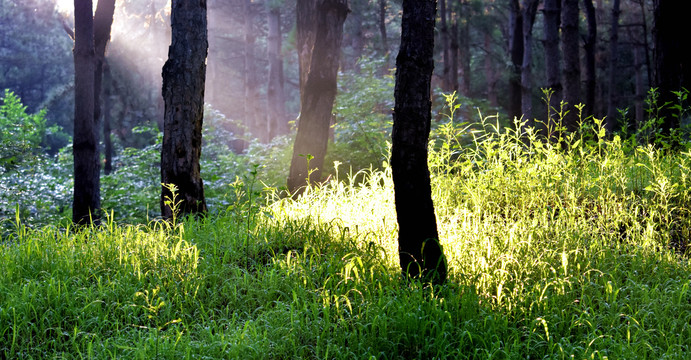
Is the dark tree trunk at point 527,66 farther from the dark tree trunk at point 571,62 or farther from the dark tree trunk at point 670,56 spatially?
the dark tree trunk at point 670,56

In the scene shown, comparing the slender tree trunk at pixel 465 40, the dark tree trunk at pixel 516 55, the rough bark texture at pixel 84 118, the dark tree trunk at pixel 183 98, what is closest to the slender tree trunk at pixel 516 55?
Result: the dark tree trunk at pixel 516 55

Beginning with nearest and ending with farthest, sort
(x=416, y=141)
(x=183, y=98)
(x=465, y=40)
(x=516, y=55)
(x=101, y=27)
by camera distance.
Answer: (x=416, y=141) → (x=183, y=98) → (x=101, y=27) → (x=516, y=55) → (x=465, y=40)

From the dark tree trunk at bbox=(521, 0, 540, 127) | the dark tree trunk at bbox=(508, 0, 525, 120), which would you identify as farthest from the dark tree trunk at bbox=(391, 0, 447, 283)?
the dark tree trunk at bbox=(508, 0, 525, 120)

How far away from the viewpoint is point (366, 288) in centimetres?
364

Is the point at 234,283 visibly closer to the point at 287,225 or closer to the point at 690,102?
the point at 287,225

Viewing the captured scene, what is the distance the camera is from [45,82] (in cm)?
3900

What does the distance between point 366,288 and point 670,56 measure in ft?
22.3

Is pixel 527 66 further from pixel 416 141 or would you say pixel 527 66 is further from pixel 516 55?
pixel 416 141

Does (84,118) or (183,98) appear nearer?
(183,98)

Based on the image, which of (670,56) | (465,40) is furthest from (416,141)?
(465,40)

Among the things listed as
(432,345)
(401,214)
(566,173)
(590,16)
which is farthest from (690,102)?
(590,16)

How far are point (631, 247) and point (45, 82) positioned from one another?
43.3 metres

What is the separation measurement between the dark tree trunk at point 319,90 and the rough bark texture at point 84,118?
299 cm

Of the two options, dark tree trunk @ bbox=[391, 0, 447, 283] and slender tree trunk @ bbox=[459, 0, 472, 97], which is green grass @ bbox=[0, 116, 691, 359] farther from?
slender tree trunk @ bbox=[459, 0, 472, 97]
